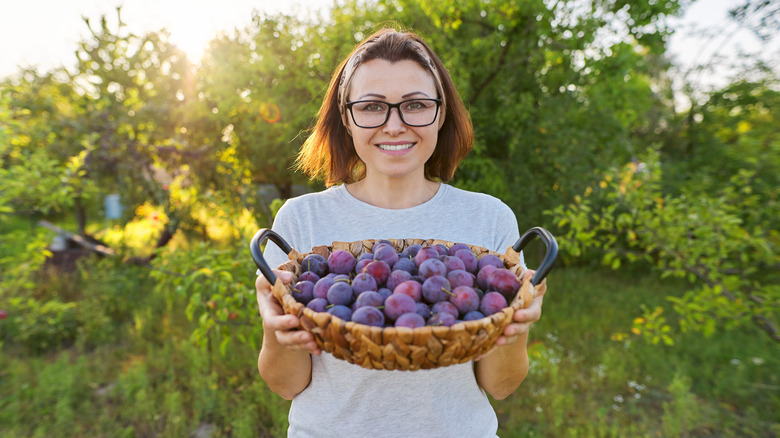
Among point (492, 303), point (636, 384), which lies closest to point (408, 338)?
point (492, 303)

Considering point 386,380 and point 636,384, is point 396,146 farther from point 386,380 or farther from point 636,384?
point 636,384

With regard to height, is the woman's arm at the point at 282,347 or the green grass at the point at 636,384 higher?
the woman's arm at the point at 282,347

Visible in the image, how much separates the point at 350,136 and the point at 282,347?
1000 mm

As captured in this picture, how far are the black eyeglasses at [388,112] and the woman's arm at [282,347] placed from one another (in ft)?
2.08

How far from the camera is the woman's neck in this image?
162cm

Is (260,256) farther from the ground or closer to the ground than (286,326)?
farther from the ground

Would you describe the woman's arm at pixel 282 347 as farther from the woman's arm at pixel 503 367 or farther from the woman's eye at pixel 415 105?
the woman's eye at pixel 415 105

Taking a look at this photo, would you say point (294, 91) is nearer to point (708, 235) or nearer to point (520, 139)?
point (520, 139)

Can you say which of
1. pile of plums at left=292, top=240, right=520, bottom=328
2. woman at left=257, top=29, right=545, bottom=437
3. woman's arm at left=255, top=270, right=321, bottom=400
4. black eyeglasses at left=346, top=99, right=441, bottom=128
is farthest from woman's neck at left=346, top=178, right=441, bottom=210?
woman's arm at left=255, top=270, right=321, bottom=400

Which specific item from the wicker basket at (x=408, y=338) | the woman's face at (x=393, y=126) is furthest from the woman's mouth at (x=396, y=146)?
the wicker basket at (x=408, y=338)

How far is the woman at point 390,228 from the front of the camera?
1318mm

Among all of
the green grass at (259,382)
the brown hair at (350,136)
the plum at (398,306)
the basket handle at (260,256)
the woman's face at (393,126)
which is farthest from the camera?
the green grass at (259,382)

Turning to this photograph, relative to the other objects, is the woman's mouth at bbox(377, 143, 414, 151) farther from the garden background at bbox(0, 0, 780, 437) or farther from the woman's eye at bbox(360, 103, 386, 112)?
the garden background at bbox(0, 0, 780, 437)

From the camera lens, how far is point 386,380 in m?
1.34
